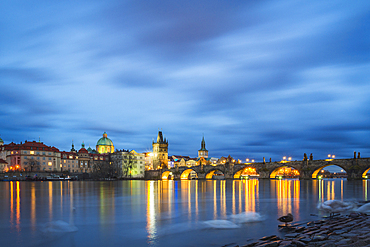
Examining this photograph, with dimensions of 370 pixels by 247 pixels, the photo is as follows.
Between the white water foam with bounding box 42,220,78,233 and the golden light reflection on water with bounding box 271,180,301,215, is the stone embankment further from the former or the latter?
the white water foam with bounding box 42,220,78,233

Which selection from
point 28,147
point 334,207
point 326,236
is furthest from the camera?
point 28,147

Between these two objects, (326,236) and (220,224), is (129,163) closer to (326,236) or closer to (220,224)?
(220,224)

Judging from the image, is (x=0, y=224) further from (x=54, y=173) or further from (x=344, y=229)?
(x=54, y=173)

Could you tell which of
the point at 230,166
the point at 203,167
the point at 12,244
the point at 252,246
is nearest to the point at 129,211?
the point at 12,244

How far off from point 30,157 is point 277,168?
261ft

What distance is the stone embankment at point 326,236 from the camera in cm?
1099

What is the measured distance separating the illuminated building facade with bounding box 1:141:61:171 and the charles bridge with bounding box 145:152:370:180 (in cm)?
3995

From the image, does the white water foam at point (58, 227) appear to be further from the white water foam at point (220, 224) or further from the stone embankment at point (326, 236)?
the stone embankment at point (326, 236)

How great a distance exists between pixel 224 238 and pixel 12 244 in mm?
8066

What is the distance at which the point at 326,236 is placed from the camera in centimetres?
1223

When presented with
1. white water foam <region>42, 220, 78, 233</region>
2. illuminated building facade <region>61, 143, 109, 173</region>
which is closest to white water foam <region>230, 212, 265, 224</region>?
white water foam <region>42, 220, 78, 233</region>

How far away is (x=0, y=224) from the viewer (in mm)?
16641

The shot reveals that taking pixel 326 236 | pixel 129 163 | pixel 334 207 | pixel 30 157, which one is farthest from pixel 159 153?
pixel 326 236

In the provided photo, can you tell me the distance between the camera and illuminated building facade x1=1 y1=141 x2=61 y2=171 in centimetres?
10850
